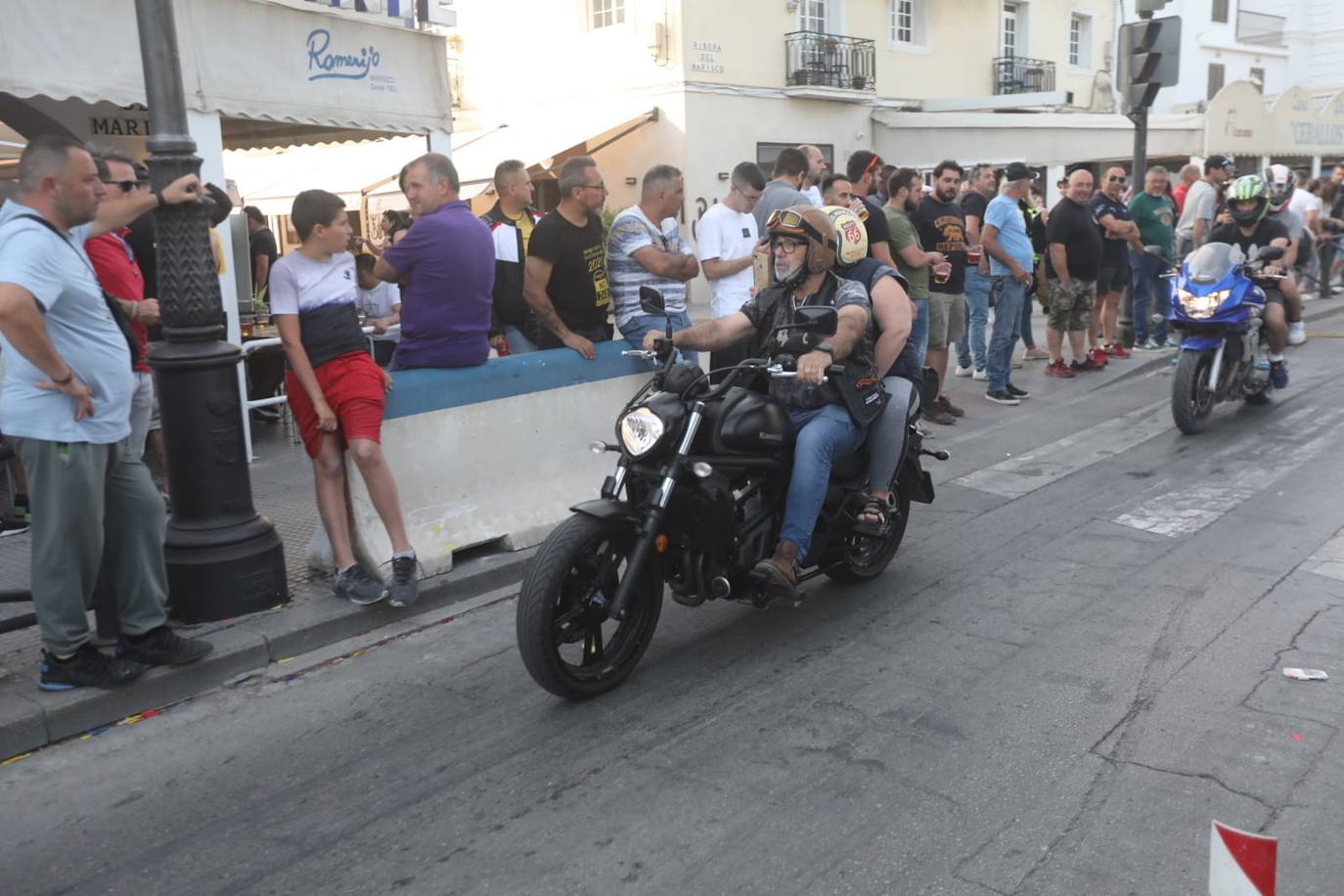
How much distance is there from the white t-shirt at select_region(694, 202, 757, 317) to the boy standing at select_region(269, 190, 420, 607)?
278cm

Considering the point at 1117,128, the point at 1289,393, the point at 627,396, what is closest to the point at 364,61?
the point at 627,396

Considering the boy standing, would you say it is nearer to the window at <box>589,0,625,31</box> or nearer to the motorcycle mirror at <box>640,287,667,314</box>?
the motorcycle mirror at <box>640,287,667,314</box>

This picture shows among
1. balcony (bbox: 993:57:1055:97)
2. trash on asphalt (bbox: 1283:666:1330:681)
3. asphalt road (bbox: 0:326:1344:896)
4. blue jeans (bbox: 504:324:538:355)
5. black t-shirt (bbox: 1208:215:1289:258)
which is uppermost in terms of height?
balcony (bbox: 993:57:1055:97)

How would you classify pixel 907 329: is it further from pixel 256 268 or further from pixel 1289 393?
pixel 256 268

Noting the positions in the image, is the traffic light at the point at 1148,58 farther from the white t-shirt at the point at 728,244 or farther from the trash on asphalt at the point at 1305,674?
the trash on asphalt at the point at 1305,674

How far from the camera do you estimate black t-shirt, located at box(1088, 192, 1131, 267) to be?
1179cm

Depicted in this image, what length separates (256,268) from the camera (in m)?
11.0

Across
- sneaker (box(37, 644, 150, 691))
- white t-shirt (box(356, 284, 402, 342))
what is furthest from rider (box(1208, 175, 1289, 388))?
sneaker (box(37, 644, 150, 691))

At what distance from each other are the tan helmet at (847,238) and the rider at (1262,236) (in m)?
5.58

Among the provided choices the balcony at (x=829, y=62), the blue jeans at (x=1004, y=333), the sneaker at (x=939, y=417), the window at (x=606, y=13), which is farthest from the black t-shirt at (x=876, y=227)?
the balcony at (x=829, y=62)

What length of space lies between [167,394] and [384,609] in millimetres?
1346

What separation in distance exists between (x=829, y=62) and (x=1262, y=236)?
56.2 ft

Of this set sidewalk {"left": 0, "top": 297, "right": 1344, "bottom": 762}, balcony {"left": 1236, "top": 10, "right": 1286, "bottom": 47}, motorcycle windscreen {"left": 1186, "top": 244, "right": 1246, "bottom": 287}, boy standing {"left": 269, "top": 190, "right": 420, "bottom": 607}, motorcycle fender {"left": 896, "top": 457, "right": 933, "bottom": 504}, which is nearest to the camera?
sidewalk {"left": 0, "top": 297, "right": 1344, "bottom": 762}

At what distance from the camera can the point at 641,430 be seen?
441 centimetres
